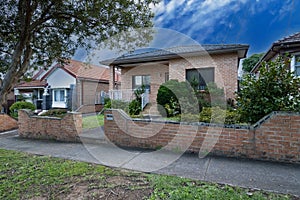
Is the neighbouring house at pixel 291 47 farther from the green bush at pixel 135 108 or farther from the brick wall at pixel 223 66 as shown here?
the green bush at pixel 135 108

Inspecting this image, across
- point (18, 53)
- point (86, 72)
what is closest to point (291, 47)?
point (18, 53)

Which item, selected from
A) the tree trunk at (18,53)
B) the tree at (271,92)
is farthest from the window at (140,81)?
the tree trunk at (18,53)

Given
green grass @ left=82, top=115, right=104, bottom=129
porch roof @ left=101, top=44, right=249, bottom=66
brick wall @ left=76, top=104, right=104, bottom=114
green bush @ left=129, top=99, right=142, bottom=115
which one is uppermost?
porch roof @ left=101, top=44, right=249, bottom=66

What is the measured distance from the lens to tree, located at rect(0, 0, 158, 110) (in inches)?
171

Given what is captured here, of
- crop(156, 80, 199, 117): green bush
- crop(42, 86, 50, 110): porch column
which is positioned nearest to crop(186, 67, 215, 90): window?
crop(156, 80, 199, 117): green bush

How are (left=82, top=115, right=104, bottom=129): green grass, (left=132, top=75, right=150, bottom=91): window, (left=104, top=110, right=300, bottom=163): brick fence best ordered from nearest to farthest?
(left=104, top=110, right=300, bottom=163): brick fence → (left=82, top=115, right=104, bottom=129): green grass → (left=132, top=75, right=150, bottom=91): window

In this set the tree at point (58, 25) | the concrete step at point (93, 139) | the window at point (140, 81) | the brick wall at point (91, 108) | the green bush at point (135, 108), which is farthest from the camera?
the brick wall at point (91, 108)

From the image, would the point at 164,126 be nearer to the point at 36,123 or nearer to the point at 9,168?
the point at 9,168

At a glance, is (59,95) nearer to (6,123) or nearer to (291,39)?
(6,123)

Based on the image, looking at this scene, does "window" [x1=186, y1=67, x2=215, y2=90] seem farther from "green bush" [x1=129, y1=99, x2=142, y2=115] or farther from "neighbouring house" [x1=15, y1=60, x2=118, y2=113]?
"neighbouring house" [x1=15, y1=60, x2=118, y2=113]

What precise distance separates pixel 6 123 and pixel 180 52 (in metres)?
10.2

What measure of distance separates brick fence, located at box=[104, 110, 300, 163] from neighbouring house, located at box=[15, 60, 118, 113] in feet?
37.1

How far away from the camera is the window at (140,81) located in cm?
1280

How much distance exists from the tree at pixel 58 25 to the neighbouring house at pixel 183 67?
5989 millimetres
